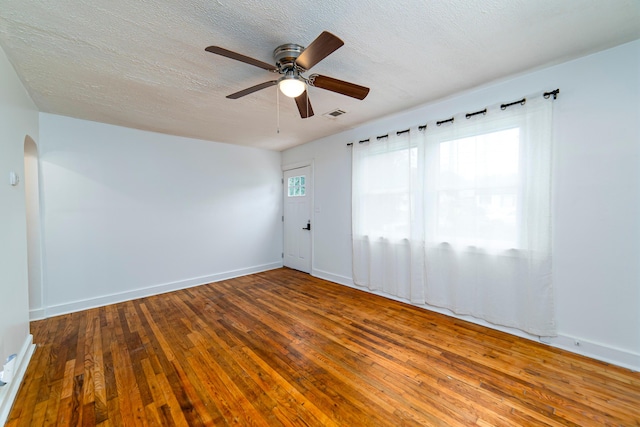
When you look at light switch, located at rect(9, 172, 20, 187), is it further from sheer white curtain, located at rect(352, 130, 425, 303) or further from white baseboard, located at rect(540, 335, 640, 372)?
white baseboard, located at rect(540, 335, 640, 372)

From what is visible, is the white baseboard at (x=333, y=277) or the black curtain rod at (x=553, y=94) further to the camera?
the white baseboard at (x=333, y=277)

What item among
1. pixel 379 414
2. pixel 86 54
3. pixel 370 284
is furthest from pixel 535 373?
pixel 86 54

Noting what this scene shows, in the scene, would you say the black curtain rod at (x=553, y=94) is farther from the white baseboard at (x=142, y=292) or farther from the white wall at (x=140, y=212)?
the white baseboard at (x=142, y=292)

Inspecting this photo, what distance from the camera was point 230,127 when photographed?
3703mm

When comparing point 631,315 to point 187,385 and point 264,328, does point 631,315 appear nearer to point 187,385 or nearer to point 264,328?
point 264,328

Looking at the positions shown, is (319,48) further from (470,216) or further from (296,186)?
(296,186)

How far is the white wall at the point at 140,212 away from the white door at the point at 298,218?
0.46m

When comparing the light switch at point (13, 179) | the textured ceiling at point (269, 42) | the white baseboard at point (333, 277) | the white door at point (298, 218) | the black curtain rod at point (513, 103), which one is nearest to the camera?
the textured ceiling at point (269, 42)

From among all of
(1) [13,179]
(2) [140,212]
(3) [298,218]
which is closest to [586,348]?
(3) [298,218]

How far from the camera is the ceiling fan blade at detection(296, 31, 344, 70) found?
1399mm

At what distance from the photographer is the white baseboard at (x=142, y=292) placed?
3161mm

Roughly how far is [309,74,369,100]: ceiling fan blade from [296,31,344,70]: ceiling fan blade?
149mm

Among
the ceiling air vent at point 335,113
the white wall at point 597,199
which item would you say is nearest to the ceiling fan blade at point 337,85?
the ceiling air vent at point 335,113

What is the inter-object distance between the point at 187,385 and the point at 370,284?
8.40 feet
